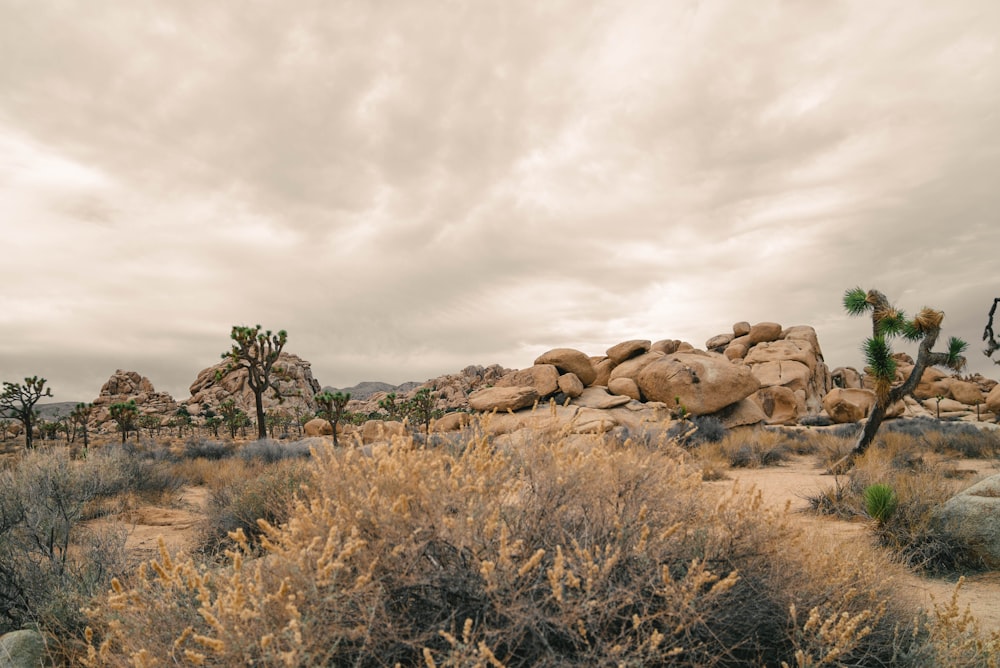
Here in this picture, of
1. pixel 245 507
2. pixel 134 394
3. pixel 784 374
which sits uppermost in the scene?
pixel 134 394

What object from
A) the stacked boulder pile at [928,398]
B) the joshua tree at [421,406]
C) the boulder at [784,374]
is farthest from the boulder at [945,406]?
the joshua tree at [421,406]

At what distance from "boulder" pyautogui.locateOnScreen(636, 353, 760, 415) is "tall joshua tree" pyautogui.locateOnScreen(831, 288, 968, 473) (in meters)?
9.03

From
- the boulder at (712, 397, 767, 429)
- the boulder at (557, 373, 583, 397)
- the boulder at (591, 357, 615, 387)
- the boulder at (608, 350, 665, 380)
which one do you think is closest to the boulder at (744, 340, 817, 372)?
the boulder at (712, 397, 767, 429)

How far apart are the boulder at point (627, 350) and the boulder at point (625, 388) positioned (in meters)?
3.76

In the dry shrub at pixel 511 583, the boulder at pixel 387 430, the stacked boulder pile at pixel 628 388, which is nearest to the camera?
the dry shrub at pixel 511 583

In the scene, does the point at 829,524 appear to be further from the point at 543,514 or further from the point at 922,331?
the point at 922,331

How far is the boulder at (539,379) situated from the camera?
24.1 meters

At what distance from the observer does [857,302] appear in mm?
17266

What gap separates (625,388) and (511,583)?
962 inches

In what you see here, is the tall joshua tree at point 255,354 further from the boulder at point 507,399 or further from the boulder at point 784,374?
the boulder at point 784,374

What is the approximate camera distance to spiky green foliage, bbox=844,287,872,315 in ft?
56.3

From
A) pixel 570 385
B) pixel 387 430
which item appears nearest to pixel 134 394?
pixel 570 385

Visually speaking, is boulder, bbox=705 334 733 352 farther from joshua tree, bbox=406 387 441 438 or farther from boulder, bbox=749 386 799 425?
joshua tree, bbox=406 387 441 438

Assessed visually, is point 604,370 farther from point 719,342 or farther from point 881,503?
point 719,342
